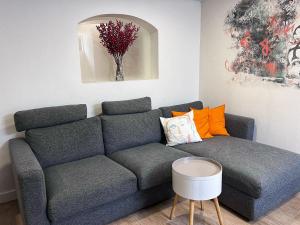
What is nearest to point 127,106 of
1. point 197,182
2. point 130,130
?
point 130,130

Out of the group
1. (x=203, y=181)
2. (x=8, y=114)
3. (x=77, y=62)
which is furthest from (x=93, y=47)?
(x=203, y=181)

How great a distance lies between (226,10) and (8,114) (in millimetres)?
2729

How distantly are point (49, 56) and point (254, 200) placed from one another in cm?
224

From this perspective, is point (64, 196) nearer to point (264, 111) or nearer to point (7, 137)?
point (7, 137)

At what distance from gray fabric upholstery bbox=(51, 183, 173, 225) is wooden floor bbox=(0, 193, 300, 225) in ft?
0.22

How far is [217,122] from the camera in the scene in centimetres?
295

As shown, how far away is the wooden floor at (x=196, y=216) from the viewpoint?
6.67ft

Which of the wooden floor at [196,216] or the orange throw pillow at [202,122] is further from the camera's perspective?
the orange throw pillow at [202,122]

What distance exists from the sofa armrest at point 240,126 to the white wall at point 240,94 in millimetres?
160

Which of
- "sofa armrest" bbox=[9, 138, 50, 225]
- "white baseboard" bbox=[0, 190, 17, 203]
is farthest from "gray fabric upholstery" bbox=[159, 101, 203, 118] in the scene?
"white baseboard" bbox=[0, 190, 17, 203]

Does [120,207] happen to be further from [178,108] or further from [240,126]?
[240,126]

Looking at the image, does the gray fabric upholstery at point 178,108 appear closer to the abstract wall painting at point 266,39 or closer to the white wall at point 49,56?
the white wall at point 49,56

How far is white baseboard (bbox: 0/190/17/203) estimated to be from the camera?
7.82 ft

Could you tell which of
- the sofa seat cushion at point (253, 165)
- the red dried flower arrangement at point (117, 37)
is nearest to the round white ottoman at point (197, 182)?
the sofa seat cushion at point (253, 165)
